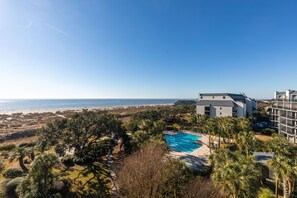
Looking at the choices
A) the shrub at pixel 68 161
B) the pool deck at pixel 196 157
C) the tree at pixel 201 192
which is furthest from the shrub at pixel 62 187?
the pool deck at pixel 196 157

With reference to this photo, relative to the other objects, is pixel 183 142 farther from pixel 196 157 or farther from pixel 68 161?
pixel 68 161

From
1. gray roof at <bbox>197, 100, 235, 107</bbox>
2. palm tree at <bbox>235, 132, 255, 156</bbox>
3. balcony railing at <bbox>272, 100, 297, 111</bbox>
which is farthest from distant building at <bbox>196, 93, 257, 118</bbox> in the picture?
palm tree at <bbox>235, 132, 255, 156</bbox>

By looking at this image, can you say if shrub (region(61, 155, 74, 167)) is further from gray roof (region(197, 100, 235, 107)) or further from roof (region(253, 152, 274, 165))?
gray roof (region(197, 100, 235, 107))

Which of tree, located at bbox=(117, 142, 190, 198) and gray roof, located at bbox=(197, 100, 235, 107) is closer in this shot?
tree, located at bbox=(117, 142, 190, 198)

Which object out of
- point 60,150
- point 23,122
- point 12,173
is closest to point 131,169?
point 12,173

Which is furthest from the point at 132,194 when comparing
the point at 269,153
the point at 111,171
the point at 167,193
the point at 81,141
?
the point at 269,153

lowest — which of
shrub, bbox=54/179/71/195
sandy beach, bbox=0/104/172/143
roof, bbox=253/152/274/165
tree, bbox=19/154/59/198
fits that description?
sandy beach, bbox=0/104/172/143

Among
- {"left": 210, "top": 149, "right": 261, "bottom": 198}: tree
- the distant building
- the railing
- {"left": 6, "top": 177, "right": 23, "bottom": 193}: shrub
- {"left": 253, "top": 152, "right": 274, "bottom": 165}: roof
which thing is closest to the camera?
{"left": 210, "top": 149, "right": 261, "bottom": 198}: tree
